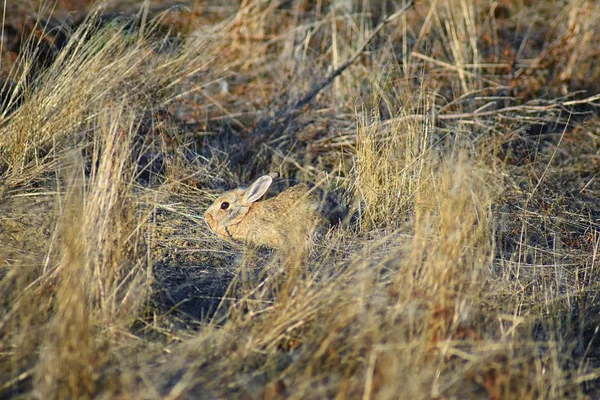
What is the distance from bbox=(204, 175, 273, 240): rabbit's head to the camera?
214 inches

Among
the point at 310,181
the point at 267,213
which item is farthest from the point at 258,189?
the point at 310,181

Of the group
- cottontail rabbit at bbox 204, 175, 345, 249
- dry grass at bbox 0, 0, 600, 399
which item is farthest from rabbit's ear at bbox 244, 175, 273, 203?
dry grass at bbox 0, 0, 600, 399

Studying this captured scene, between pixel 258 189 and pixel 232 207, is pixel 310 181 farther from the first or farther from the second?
pixel 232 207

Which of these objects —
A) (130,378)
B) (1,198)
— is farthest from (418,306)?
(1,198)

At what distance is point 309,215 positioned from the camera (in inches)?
206

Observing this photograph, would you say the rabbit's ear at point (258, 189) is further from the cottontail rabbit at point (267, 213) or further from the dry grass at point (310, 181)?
the dry grass at point (310, 181)

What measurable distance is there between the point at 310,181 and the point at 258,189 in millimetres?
866

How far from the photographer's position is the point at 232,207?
551cm

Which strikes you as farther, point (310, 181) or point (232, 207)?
point (310, 181)

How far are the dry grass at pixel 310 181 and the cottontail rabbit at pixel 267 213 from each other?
0.16 meters

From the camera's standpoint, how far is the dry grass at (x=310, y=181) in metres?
3.38

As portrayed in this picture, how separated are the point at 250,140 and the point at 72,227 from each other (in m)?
3.26

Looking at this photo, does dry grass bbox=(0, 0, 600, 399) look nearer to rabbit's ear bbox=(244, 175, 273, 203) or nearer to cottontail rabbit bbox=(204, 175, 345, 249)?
cottontail rabbit bbox=(204, 175, 345, 249)

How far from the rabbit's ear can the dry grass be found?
0.41 metres
